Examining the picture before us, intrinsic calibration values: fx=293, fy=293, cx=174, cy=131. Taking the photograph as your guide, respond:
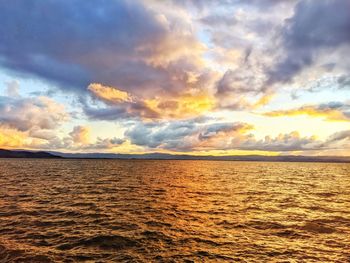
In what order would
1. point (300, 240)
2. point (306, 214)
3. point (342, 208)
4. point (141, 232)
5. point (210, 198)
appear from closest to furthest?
1. point (300, 240)
2. point (141, 232)
3. point (306, 214)
4. point (342, 208)
5. point (210, 198)

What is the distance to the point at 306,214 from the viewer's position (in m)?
30.5

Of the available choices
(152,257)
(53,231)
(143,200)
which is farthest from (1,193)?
(152,257)

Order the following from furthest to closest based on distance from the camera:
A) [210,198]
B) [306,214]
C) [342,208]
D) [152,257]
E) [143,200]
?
[210,198] < [143,200] < [342,208] < [306,214] < [152,257]

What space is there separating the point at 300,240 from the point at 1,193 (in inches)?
1525

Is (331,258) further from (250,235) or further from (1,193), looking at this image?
(1,193)

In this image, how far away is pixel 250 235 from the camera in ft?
71.7

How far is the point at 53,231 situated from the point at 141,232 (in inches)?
256

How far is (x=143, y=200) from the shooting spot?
37500mm

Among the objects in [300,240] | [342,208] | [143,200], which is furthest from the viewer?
[143,200]

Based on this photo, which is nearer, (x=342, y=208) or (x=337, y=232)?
(x=337, y=232)

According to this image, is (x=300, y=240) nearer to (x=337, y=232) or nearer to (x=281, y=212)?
(x=337, y=232)

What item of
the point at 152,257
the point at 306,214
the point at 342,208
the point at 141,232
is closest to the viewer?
the point at 152,257

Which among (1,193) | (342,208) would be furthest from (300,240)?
(1,193)

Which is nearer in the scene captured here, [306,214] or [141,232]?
[141,232]
